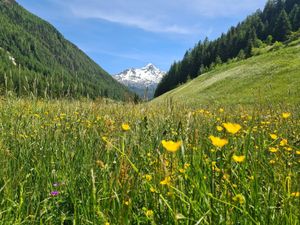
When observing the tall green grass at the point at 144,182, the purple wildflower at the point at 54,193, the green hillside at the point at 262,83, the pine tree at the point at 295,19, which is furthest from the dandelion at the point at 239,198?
the pine tree at the point at 295,19

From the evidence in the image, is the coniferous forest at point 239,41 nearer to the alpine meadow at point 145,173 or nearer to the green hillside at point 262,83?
the green hillside at point 262,83

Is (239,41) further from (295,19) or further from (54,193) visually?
(54,193)

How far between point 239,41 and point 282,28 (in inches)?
494

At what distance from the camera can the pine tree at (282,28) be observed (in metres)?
97.3

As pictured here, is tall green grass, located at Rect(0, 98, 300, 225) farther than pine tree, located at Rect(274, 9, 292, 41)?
No

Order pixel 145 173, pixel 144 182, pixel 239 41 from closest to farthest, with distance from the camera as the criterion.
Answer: pixel 144 182 → pixel 145 173 → pixel 239 41

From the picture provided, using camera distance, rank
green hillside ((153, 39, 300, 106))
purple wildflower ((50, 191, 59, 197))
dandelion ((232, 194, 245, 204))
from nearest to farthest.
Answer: dandelion ((232, 194, 245, 204)) < purple wildflower ((50, 191, 59, 197)) < green hillside ((153, 39, 300, 106))

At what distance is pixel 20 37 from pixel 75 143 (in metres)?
203

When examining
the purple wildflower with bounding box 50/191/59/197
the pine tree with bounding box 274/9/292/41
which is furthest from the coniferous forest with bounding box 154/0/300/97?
the purple wildflower with bounding box 50/191/59/197

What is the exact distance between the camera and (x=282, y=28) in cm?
9900

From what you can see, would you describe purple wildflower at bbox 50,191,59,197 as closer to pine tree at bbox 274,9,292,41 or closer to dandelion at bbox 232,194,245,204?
dandelion at bbox 232,194,245,204

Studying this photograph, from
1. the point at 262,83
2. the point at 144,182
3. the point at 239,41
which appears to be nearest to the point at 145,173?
the point at 144,182

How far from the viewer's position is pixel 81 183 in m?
2.69

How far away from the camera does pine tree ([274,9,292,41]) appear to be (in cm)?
9728
